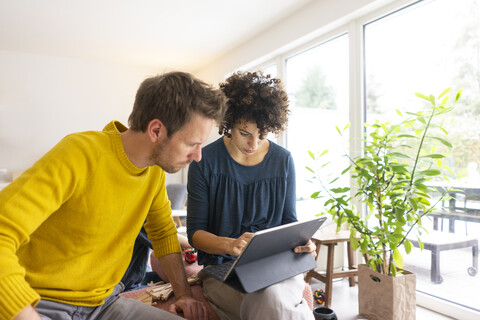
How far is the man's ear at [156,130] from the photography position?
1055 millimetres

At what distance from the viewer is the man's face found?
3.50 ft

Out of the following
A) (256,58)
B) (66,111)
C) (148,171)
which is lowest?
(148,171)

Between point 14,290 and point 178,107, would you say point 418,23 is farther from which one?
point 14,290

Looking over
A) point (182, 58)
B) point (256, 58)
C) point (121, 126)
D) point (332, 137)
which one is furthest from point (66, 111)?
point (121, 126)

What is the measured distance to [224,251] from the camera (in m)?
1.29

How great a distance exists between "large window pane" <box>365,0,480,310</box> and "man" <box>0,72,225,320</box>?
5.07ft

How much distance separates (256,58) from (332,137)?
147 cm

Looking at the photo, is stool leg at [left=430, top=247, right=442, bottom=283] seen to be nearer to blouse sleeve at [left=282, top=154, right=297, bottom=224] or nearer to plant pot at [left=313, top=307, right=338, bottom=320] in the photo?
plant pot at [left=313, top=307, right=338, bottom=320]

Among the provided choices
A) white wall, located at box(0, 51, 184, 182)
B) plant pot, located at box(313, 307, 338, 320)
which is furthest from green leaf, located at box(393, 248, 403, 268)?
white wall, located at box(0, 51, 184, 182)

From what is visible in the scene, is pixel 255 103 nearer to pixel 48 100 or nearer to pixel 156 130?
pixel 156 130

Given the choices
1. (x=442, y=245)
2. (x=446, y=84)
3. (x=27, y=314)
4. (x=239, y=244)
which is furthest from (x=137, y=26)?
(x=27, y=314)

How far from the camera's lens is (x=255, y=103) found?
1.52m

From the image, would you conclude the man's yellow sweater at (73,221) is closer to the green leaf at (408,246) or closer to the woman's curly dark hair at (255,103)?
the woman's curly dark hair at (255,103)

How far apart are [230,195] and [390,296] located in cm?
114
